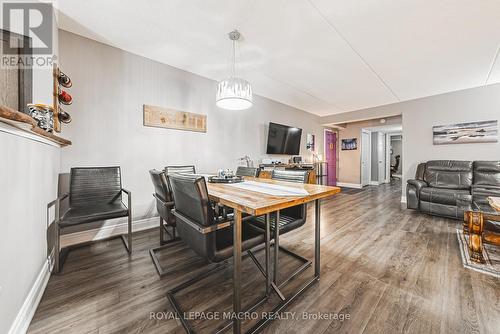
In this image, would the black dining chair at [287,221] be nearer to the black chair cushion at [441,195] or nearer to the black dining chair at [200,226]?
the black dining chair at [200,226]

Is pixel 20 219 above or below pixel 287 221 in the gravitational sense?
above

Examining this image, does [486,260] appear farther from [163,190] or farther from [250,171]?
[163,190]

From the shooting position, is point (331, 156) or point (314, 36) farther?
point (331, 156)

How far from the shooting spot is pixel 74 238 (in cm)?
228

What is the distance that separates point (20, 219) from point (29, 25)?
1.91 m

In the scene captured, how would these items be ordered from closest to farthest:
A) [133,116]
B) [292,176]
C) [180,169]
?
[292,176], [133,116], [180,169]

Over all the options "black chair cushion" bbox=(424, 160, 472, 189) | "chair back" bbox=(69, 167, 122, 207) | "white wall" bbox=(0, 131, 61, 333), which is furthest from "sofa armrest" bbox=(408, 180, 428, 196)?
"white wall" bbox=(0, 131, 61, 333)

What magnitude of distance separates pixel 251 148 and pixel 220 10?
269 cm

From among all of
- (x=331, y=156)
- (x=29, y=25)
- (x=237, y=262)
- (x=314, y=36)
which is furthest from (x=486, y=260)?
(x=331, y=156)

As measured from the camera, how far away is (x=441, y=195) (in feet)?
10.8

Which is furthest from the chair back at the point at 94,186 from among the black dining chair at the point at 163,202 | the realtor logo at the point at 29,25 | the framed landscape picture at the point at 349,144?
the framed landscape picture at the point at 349,144

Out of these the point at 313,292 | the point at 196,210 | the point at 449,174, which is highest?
the point at 449,174

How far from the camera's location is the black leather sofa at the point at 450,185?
320 centimetres

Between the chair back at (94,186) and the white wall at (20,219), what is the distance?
21.7 inches
